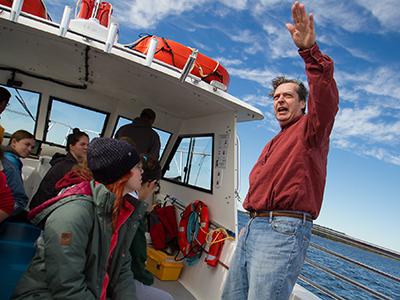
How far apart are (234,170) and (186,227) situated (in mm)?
1093

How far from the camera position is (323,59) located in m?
1.68

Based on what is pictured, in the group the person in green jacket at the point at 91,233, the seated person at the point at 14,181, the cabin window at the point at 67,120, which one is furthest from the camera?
the cabin window at the point at 67,120

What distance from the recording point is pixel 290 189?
1.80 metres

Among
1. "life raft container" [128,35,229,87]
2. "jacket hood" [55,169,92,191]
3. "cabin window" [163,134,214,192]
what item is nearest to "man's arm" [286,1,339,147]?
"jacket hood" [55,169,92,191]

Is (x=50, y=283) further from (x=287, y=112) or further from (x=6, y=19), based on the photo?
(x=6, y=19)

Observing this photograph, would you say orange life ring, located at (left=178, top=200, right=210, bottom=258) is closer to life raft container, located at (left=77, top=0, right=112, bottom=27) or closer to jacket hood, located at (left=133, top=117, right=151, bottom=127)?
jacket hood, located at (left=133, top=117, right=151, bottom=127)

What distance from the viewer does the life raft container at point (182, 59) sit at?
3751 millimetres

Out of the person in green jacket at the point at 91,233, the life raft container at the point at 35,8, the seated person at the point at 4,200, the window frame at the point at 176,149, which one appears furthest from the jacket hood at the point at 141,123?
the seated person at the point at 4,200

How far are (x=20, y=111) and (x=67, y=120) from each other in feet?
2.49

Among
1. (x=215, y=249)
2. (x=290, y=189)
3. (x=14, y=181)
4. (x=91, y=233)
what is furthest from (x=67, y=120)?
(x=290, y=189)

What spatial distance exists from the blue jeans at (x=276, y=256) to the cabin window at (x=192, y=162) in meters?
2.64

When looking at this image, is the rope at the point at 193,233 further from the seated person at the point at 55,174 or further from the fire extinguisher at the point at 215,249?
the seated person at the point at 55,174

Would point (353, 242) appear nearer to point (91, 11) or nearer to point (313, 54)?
point (313, 54)

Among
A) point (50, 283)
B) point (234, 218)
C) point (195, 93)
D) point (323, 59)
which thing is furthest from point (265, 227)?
point (195, 93)
